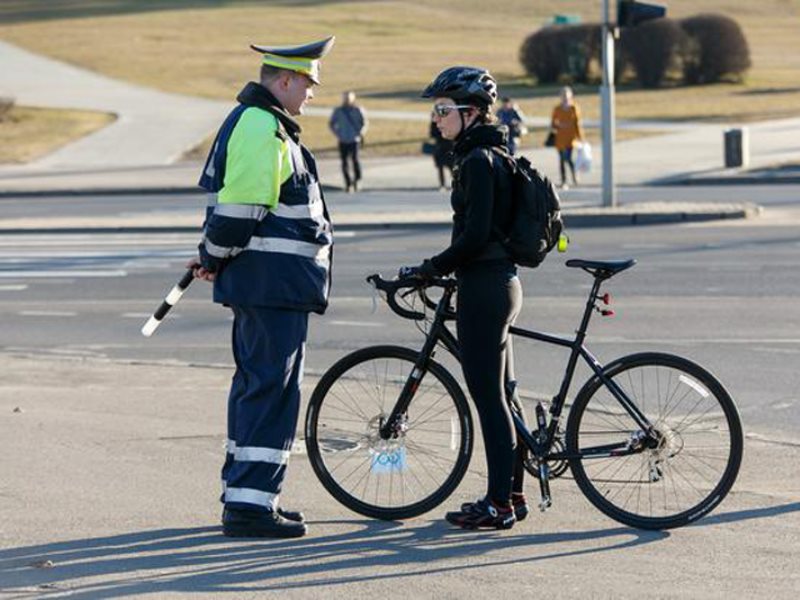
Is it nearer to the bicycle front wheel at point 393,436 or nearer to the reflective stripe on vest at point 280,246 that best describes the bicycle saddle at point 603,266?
the bicycle front wheel at point 393,436

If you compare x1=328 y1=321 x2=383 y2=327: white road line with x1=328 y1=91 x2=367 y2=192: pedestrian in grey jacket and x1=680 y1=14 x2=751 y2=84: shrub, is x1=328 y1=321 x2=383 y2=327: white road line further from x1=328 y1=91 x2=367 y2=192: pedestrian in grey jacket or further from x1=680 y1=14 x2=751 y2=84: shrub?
x1=680 y1=14 x2=751 y2=84: shrub

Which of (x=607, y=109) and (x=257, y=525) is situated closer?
(x=257, y=525)

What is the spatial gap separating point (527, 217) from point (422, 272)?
17.9 inches

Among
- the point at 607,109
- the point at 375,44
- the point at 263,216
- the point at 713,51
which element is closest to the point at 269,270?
the point at 263,216

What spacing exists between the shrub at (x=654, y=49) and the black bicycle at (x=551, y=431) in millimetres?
45887

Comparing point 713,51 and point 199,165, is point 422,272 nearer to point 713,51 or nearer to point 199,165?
point 199,165

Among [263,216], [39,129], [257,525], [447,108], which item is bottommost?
[39,129]

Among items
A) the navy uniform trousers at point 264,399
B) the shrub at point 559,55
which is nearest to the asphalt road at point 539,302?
the navy uniform trousers at point 264,399

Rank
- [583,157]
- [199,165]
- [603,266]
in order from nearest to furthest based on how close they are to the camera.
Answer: [603,266] → [583,157] → [199,165]

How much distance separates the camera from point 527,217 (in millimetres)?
6570

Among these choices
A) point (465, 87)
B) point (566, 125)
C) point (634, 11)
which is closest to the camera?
point (465, 87)

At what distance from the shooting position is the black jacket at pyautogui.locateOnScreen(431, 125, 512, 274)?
6.48 metres

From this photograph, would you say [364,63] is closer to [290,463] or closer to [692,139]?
[692,139]

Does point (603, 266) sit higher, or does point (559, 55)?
point (603, 266)
